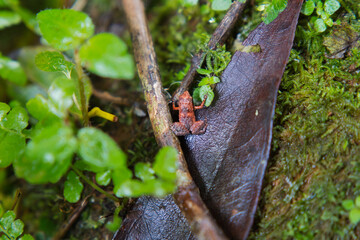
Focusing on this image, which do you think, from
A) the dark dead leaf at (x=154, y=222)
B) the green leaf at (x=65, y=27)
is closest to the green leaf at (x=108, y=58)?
the green leaf at (x=65, y=27)

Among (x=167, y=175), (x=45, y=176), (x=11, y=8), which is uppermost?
(x=11, y=8)

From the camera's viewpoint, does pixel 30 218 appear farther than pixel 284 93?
Yes

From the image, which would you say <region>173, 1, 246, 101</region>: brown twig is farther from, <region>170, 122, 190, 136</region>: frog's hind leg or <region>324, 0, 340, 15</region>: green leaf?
<region>324, 0, 340, 15</region>: green leaf

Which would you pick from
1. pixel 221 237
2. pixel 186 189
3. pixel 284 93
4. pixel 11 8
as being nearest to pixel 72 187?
pixel 186 189

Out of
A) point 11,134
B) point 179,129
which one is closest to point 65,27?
point 11,134

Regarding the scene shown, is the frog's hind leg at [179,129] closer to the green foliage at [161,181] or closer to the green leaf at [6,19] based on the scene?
the green foliage at [161,181]

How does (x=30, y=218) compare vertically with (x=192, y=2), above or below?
below

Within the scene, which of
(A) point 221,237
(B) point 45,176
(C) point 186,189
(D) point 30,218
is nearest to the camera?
(B) point 45,176

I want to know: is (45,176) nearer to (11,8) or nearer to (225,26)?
→ (11,8)
